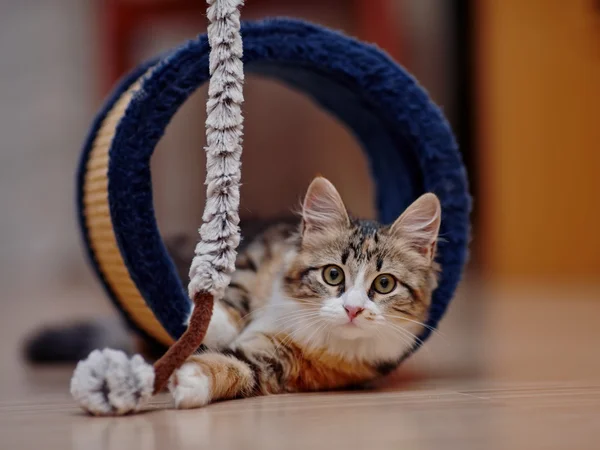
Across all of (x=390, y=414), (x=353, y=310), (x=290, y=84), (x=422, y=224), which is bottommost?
(x=390, y=414)

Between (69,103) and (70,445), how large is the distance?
11.0 feet

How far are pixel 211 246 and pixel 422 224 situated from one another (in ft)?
1.42

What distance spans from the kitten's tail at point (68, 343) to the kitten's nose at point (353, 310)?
66 cm

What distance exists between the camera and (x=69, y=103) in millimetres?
3949

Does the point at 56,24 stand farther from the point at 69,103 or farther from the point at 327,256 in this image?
the point at 327,256

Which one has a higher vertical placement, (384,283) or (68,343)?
(384,283)

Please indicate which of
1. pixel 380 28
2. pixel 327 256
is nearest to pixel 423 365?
pixel 327 256

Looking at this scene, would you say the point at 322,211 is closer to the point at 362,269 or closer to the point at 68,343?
the point at 362,269

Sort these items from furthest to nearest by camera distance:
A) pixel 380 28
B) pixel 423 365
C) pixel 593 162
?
1. pixel 593 162
2. pixel 380 28
3. pixel 423 365

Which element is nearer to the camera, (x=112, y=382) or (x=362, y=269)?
(x=112, y=382)

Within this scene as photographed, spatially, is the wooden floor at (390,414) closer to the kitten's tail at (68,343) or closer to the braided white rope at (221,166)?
the kitten's tail at (68,343)

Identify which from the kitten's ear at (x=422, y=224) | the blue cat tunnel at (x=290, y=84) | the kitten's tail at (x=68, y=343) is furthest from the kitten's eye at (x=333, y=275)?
the kitten's tail at (x=68, y=343)

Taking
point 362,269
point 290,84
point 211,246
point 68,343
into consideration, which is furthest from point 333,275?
point 68,343

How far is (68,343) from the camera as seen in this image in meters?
1.70
